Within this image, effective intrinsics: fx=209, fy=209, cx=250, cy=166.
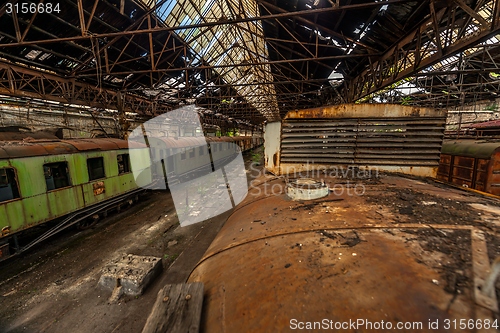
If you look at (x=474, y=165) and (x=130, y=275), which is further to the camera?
(x=474, y=165)

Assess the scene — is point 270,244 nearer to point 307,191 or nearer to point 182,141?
point 307,191

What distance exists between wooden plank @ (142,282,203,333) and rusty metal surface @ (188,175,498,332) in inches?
3.2

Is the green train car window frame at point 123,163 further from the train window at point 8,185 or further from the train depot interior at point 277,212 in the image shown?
the train window at point 8,185

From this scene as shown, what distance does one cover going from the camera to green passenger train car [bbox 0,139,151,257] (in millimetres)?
5246

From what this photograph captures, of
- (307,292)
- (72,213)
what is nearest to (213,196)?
(72,213)

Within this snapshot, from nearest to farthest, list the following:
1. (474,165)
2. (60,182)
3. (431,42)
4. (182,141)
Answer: (60,182) < (474,165) < (431,42) < (182,141)

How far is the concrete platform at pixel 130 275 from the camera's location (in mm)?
4246

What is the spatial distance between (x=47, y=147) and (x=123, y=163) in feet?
9.97

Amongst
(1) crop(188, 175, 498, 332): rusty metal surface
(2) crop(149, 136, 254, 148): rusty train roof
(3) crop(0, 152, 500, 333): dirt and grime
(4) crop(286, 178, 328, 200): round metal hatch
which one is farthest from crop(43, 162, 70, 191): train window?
(4) crop(286, 178, 328, 200): round metal hatch

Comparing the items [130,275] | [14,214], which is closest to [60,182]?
[14,214]

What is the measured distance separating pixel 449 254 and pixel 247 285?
137cm

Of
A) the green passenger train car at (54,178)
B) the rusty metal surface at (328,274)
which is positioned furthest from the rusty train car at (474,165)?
the green passenger train car at (54,178)

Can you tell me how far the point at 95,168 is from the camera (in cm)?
779

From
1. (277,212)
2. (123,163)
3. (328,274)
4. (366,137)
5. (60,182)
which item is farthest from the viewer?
(123,163)
